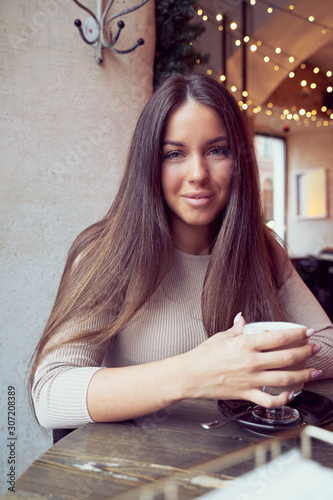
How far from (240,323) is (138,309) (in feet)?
1.21

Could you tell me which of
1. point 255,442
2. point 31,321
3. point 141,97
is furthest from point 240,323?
point 141,97

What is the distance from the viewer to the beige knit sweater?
0.77 meters

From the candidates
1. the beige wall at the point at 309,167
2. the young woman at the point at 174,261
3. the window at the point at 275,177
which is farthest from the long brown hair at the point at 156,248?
the window at the point at 275,177

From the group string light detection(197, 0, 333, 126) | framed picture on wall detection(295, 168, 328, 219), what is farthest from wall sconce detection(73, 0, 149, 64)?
framed picture on wall detection(295, 168, 328, 219)

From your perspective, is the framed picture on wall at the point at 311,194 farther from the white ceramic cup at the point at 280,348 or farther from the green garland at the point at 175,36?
the white ceramic cup at the point at 280,348

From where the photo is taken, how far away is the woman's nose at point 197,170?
102cm

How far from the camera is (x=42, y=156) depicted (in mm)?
1424

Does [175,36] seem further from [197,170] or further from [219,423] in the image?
[219,423]

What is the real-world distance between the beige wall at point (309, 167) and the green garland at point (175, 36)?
18.8 feet

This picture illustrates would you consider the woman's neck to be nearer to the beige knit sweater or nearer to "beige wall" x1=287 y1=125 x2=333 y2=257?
the beige knit sweater

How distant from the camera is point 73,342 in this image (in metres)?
0.87

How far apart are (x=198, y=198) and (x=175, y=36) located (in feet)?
3.33

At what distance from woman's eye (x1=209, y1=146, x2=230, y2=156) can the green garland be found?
30.9 inches

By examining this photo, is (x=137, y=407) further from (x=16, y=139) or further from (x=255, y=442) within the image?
(x=16, y=139)
